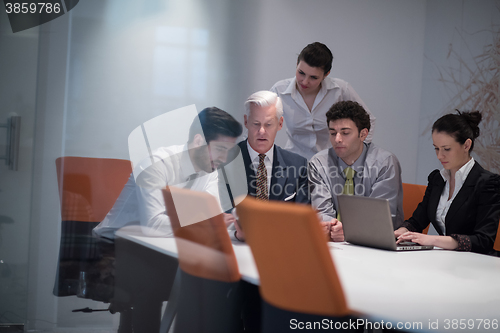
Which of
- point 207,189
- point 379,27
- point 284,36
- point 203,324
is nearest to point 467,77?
point 379,27

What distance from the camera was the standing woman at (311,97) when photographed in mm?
2732

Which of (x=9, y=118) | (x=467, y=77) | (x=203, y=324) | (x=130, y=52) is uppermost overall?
(x=467, y=77)

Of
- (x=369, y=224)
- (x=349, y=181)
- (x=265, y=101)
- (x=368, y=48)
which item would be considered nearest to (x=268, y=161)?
(x=265, y=101)

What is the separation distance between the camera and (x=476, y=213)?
75.0 inches

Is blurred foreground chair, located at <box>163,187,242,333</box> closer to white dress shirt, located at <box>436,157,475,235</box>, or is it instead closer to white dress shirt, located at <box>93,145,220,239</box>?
white dress shirt, located at <box>93,145,220,239</box>

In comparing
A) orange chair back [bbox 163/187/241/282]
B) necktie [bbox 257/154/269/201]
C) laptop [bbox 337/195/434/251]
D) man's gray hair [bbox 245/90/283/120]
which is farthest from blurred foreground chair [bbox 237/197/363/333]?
man's gray hair [bbox 245/90/283/120]

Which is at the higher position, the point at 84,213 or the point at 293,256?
the point at 293,256

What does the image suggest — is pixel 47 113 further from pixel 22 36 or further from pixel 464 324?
pixel 464 324

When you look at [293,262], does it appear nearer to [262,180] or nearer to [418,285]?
[418,285]

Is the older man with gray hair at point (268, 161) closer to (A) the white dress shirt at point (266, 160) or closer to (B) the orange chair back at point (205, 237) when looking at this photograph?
(A) the white dress shirt at point (266, 160)

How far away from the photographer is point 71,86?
2340mm

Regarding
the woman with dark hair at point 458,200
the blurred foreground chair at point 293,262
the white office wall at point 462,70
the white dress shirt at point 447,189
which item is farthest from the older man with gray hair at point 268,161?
the white office wall at point 462,70

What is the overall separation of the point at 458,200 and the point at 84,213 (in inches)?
75.3

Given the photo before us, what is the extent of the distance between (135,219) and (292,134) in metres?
1.42
